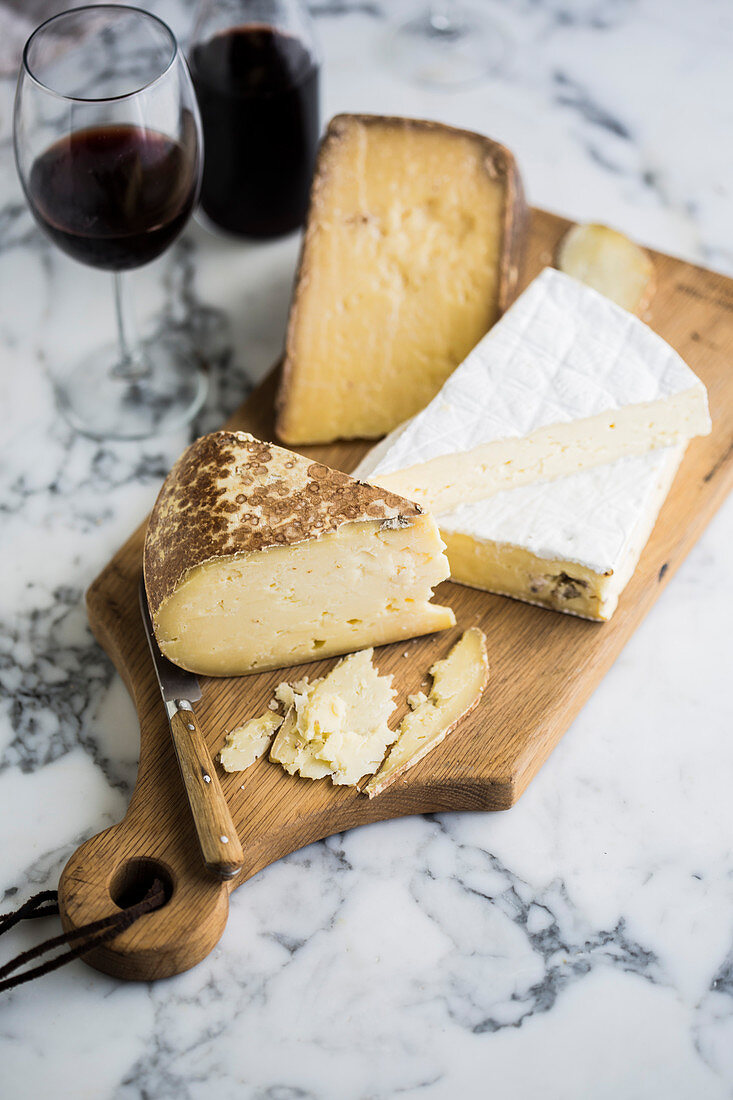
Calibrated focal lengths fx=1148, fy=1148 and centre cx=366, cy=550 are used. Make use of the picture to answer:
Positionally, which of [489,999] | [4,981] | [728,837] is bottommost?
[4,981]

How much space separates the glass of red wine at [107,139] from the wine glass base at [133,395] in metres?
0.25

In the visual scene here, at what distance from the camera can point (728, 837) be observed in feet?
6.63

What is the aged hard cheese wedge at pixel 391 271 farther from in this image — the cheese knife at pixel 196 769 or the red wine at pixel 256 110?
the cheese knife at pixel 196 769

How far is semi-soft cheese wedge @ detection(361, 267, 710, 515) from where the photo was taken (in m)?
2.19

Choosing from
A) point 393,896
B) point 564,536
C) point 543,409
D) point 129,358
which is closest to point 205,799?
point 393,896

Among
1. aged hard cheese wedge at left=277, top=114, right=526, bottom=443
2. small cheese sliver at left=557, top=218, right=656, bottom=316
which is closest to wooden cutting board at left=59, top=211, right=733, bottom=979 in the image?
aged hard cheese wedge at left=277, top=114, right=526, bottom=443

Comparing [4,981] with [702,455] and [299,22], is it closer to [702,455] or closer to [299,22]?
[702,455]

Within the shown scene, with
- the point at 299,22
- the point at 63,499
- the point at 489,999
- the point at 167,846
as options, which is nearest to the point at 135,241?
the point at 63,499

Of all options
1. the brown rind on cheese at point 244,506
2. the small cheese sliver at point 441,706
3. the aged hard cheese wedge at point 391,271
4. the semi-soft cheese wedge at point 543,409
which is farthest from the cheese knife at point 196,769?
the aged hard cheese wedge at point 391,271

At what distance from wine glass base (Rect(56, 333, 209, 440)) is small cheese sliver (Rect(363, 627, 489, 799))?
0.90 metres

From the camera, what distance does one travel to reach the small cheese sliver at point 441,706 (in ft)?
6.44

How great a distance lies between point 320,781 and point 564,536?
2.08 feet

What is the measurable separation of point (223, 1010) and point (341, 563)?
2.47ft

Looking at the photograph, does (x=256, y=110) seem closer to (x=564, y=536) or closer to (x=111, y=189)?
(x=111, y=189)
